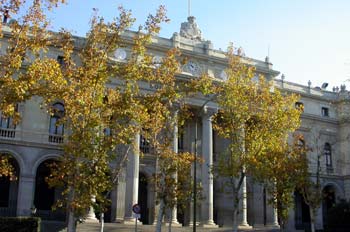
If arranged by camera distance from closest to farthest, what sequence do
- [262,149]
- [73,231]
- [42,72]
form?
1. [42,72]
2. [73,231]
3. [262,149]

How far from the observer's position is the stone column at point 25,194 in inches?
1371

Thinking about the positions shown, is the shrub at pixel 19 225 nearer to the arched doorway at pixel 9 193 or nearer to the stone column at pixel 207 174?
the arched doorway at pixel 9 193

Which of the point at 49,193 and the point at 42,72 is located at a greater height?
the point at 42,72

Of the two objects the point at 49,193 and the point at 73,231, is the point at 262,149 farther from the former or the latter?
the point at 49,193

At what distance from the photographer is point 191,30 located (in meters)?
44.5

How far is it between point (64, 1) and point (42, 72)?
2.90 meters

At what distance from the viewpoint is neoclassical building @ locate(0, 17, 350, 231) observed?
3591cm

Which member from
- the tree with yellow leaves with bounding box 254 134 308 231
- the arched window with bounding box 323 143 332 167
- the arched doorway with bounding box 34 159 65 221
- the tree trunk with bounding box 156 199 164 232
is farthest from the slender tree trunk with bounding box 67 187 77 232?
the arched window with bounding box 323 143 332 167

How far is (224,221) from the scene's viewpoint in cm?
4275

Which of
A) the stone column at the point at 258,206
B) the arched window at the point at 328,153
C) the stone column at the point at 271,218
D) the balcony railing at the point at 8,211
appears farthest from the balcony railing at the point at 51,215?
the arched window at the point at 328,153

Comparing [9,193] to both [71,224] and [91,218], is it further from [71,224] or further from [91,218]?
[71,224]

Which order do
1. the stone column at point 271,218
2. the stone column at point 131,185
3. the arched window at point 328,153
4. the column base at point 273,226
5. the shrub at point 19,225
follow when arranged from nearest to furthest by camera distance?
1. the shrub at point 19,225
2. the stone column at point 131,185
3. the column base at point 273,226
4. the stone column at point 271,218
5. the arched window at point 328,153

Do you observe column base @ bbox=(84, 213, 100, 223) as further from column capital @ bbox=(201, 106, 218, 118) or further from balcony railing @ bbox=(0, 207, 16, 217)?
column capital @ bbox=(201, 106, 218, 118)

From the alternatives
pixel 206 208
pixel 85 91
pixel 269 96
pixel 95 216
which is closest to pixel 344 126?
pixel 206 208
